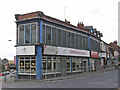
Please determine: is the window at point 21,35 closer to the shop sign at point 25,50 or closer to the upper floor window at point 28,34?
the upper floor window at point 28,34

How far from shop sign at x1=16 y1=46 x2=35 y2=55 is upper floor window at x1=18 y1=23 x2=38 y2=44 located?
81 centimetres

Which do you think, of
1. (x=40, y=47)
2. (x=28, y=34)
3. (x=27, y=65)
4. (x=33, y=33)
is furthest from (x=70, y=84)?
(x=28, y=34)

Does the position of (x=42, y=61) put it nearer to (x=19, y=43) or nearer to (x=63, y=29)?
(x=19, y=43)

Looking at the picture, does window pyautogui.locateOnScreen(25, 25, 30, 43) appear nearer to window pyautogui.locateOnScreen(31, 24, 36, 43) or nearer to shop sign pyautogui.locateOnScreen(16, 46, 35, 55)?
window pyautogui.locateOnScreen(31, 24, 36, 43)

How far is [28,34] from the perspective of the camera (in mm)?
25781

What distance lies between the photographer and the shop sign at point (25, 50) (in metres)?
24.7

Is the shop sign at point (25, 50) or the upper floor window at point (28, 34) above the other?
the upper floor window at point (28, 34)

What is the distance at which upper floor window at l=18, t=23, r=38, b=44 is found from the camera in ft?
83.0

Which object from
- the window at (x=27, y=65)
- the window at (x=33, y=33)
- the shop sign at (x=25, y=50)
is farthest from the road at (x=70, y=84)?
the window at (x=33, y=33)

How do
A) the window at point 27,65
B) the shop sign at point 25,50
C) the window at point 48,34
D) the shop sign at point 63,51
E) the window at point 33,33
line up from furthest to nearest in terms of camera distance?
1. the window at point 48,34
2. the shop sign at point 63,51
3. the window at point 33,33
4. the window at point 27,65
5. the shop sign at point 25,50

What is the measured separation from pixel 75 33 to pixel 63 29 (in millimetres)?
4706

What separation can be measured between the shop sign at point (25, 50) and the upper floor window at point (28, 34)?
0.81 metres

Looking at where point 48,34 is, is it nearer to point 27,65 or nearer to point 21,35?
point 21,35

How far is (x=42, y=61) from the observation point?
25.0m
